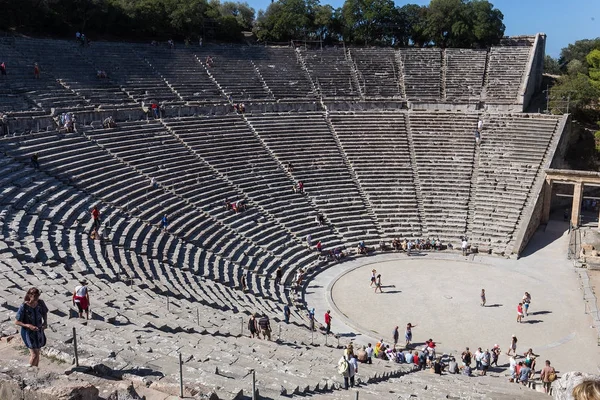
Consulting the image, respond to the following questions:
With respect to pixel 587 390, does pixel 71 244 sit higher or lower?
lower

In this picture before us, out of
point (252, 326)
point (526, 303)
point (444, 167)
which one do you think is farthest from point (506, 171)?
point (252, 326)

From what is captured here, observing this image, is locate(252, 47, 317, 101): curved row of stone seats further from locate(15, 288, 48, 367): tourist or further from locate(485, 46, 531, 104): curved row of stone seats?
locate(15, 288, 48, 367): tourist

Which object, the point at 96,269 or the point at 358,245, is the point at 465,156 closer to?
the point at 358,245

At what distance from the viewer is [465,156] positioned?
30766 millimetres

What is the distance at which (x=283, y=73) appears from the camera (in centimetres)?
3819

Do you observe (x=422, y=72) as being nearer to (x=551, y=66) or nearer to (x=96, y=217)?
(x=551, y=66)

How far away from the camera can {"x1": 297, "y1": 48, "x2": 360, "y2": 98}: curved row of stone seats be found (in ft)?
122

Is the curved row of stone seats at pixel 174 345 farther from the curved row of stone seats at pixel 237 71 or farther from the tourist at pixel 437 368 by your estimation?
the curved row of stone seats at pixel 237 71

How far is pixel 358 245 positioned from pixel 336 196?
3.30 metres

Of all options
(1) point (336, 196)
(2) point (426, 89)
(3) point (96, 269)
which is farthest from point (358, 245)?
(2) point (426, 89)

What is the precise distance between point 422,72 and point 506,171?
500 inches

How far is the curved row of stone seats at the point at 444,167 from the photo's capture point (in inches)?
1084

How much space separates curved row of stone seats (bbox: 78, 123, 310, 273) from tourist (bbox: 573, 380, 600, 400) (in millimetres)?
19597

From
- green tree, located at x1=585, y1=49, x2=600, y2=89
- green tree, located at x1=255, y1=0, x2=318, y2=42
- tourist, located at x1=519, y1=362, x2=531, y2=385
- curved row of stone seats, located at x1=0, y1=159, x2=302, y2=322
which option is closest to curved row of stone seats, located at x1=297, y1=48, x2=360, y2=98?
green tree, located at x1=255, y1=0, x2=318, y2=42
